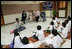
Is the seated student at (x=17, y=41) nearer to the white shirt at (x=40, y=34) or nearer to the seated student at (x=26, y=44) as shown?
the seated student at (x=26, y=44)

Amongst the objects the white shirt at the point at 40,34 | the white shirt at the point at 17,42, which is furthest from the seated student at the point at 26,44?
the white shirt at the point at 40,34

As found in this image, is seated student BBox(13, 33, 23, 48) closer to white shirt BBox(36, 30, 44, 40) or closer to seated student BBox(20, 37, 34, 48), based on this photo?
seated student BBox(20, 37, 34, 48)

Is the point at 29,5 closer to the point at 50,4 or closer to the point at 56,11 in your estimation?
the point at 50,4

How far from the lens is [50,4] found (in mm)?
8258

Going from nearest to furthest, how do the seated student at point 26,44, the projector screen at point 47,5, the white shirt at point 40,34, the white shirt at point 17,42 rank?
the seated student at point 26,44 < the white shirt at point 17,42 < the white shirt at point 40,34 < the projector screen at point 47,5

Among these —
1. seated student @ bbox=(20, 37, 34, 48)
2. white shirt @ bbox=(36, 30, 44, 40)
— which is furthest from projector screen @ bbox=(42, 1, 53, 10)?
seated student @ bbox=(20, 37, 34, 48)

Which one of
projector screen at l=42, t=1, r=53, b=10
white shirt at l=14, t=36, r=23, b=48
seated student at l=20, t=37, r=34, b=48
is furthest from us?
projector screen at l=42, t=1, r=53, b=10

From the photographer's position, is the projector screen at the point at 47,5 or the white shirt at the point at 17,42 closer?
the white shirt at the point at 17,42

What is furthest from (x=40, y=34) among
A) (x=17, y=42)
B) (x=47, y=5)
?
(x=47, y=5)

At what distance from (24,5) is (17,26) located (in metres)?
3.66

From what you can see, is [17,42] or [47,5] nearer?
[17,42]

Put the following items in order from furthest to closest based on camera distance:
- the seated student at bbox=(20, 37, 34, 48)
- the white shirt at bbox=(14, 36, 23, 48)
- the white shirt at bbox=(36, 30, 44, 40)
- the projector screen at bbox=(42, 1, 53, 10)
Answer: the projector screen at bbox=(42, 1, 53, 10) < the white shirt at bbox=(36, 30, 44, 40) < the white shirt at bbox=(14, 36, 23, 48) < the seated student at bbox=(20, 37, 34, 48)

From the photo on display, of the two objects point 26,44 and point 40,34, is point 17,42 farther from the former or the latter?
point 40,34

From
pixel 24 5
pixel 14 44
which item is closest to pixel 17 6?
pixel 24 5
